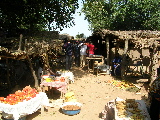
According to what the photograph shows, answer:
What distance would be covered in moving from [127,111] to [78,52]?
12.6 m

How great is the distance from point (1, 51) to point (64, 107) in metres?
3.17

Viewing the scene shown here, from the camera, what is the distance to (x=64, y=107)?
7.29 meters

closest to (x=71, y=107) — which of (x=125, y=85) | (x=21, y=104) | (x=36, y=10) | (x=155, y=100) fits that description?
(x=21, y=104)

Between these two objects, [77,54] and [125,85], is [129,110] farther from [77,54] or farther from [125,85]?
[77,54]

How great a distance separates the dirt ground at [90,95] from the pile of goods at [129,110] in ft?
4.89

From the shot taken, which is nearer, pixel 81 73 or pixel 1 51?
pixel 1 51

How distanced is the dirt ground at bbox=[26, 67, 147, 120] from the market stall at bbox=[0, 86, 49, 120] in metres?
0.58

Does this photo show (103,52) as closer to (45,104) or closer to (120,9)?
(120,9)

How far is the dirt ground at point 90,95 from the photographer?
705 cm

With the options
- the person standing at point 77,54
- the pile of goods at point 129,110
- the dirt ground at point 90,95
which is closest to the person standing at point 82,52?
the person standing at point 77,54

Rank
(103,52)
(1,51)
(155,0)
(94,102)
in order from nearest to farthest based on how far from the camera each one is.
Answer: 1. (1,51)
2. (94,102)
3. (103,52)
4. (155,0)

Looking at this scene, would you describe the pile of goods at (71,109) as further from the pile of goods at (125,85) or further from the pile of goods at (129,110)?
the pile of goods at (125,85)

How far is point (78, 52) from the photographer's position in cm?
1770

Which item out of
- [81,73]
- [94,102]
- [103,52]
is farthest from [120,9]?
[94,102]
